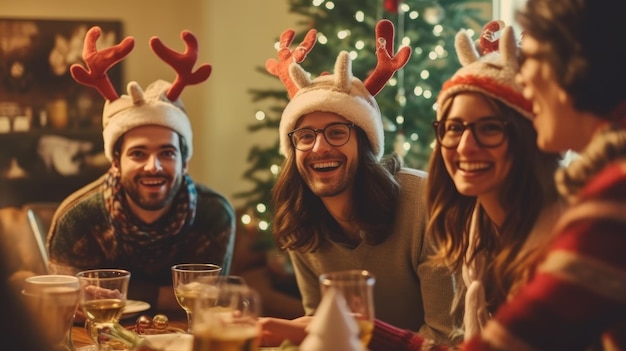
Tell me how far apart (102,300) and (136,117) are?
1.18m

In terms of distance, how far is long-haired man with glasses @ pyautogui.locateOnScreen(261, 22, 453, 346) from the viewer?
2.46m

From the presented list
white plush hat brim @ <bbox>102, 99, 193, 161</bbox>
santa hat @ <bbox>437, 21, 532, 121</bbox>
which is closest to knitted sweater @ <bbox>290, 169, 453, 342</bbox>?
santa hat @ <bbox>437, 21, 532, 121</bbox>

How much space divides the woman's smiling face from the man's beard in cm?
138

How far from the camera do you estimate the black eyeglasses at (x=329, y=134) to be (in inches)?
97.4

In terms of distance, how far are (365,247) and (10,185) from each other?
3.84 metres

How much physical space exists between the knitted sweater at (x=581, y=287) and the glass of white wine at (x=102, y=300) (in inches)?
38.4

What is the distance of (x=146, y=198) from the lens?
113 inches

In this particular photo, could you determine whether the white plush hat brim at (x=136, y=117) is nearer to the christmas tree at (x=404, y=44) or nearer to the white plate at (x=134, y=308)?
the white plate at (x=134, y=308)

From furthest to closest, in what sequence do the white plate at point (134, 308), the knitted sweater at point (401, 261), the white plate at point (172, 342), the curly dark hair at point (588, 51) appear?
the knitted sweater at point (401, 261)
the white plate at point (134, 308)
the white plate at point (172, 342)
the curly dark hair at point (588, 51)

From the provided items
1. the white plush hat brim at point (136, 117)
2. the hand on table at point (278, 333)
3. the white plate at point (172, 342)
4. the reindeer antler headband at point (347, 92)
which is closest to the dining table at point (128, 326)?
the white plate at point (172, 342)

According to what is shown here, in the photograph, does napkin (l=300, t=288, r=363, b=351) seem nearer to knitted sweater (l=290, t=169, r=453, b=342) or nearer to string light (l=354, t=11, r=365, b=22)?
knitted sweater (l=290, t=169, r=453, b=342)

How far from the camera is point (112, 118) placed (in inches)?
114

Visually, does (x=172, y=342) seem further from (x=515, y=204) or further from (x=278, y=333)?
(x=515, y=204)

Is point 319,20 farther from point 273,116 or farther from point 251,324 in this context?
point 251,324
